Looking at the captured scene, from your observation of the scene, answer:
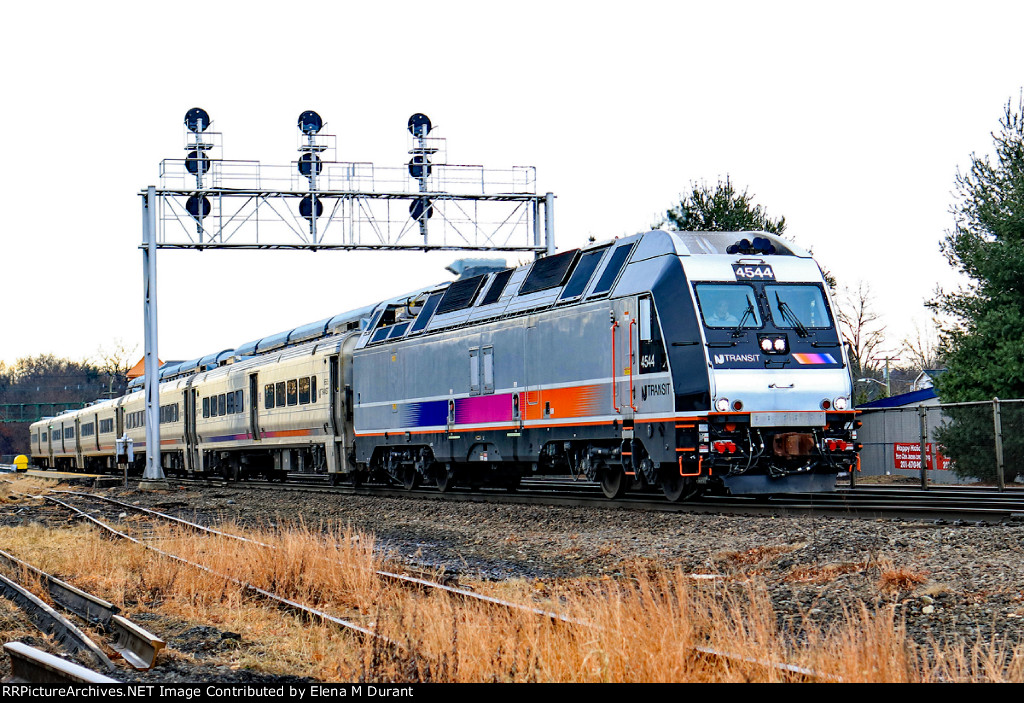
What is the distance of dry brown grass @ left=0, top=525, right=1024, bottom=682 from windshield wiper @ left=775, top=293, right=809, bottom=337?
4950mm

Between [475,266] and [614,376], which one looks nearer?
[614,376]

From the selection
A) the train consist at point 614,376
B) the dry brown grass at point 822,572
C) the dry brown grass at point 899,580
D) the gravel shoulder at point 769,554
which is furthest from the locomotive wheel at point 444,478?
the dry brown grass at point 899,580

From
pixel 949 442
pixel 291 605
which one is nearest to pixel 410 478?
pixel 949 442

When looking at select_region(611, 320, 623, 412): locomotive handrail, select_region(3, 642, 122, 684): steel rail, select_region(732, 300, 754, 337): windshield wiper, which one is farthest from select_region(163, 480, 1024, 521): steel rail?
select_region(3, 642, 122, 684): steel rail

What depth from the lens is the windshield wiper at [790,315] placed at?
48.8 feet

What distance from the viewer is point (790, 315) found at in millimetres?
14945

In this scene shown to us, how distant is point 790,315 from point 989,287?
12.0 meters

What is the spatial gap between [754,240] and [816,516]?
4.27m

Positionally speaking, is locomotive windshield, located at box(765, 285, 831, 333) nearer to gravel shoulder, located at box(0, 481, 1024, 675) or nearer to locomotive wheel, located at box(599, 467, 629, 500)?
gravel shoulder, located at box(0, 481, 1024, 675)

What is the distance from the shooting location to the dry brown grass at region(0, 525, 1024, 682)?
5.76 meters

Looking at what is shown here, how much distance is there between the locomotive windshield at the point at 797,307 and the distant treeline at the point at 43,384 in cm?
9907

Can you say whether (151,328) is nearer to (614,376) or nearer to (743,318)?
(614,376)

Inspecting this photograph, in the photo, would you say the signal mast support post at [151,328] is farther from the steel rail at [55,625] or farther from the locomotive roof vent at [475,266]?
the steel rail at [55,625]
